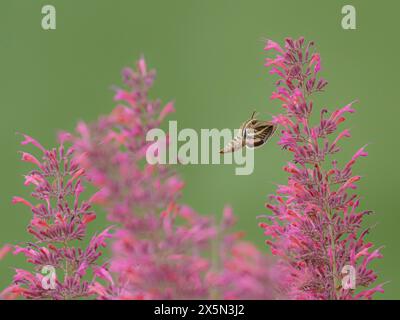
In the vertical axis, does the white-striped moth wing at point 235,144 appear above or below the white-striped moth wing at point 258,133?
below

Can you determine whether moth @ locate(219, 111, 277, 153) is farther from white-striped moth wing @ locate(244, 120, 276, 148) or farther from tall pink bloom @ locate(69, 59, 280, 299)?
tall pink bloom @ locate(69, 59, 280, 299)

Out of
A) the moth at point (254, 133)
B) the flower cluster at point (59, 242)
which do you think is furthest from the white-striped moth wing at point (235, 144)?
the flower cluster at point (59, 242)

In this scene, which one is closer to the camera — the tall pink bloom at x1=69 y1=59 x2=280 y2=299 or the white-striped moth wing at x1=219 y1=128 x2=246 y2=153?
the tall pink bloom at x1=69 y1=59 x2=280 y2=299

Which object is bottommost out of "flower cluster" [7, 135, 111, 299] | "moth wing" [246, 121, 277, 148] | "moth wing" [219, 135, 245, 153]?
"flower cluster" [7, 135, 111, 299]

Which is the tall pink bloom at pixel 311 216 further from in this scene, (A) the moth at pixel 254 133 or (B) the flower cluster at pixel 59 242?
(B) the flower cluster at pixel 59 242

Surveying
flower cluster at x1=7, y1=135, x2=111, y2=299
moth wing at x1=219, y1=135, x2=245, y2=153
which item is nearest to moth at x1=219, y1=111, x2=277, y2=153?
moth wing at x1=219, y1=135, x2=245, y2=153

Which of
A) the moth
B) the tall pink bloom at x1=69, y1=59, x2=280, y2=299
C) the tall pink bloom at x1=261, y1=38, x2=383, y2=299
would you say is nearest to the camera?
the tall pink bloom at x1=69, y1=59, x2=280, y2=299
